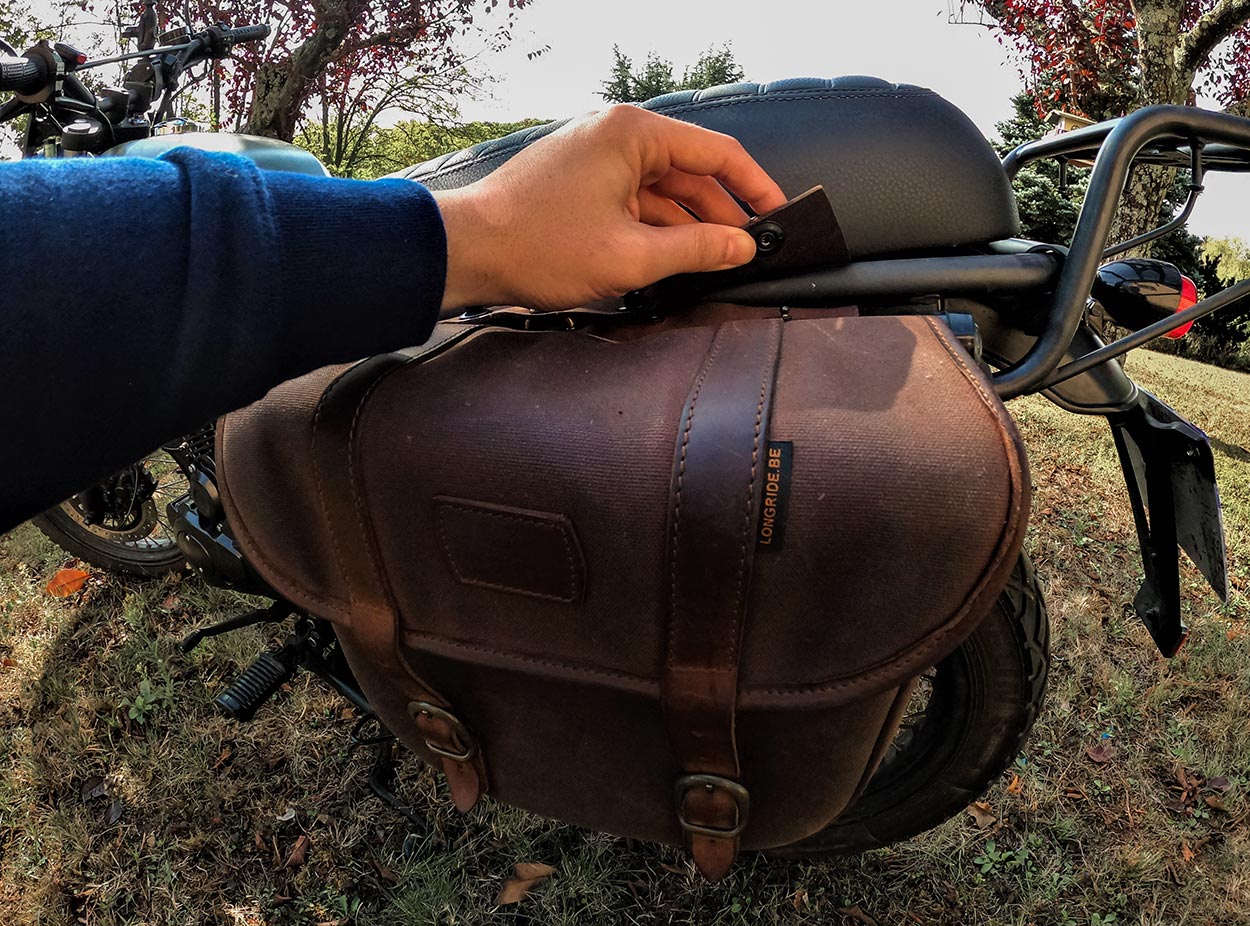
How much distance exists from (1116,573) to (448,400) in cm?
252

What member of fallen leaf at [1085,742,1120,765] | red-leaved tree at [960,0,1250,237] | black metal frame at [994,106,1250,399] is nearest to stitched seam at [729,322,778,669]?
black metal frame at [994,106,1250,399]

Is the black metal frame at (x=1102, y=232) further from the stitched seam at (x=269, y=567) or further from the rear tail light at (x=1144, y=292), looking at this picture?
the stitched seam at (x=269, y=567)

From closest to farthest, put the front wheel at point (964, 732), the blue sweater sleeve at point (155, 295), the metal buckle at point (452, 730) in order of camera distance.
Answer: the blue sweater sleeve at point (155, 295)
the metal buckle at point (452, 730)
the front wheel at point (964, 732)

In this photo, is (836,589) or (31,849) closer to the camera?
(836,589)

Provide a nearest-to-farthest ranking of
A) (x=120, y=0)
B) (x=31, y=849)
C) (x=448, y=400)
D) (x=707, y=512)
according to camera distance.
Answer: (x=707, y=512) < (x=448, y=400) < (x=31, y=849) < (x=120, y=0)

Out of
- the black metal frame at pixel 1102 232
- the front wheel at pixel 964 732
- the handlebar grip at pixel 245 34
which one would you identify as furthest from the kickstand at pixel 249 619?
the handlebar grip at pixel 245 34

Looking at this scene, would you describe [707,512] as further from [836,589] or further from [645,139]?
[645,139]

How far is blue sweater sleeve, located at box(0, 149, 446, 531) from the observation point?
0.60 m


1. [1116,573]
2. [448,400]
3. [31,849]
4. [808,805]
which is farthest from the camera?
[1116,573]

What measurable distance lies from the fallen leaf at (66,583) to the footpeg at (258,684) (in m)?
1.27

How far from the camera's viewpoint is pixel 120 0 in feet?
20.0

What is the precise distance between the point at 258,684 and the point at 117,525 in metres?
1.39

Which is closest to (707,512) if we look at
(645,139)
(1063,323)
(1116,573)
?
(645,139)

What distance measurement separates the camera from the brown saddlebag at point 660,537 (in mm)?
758
